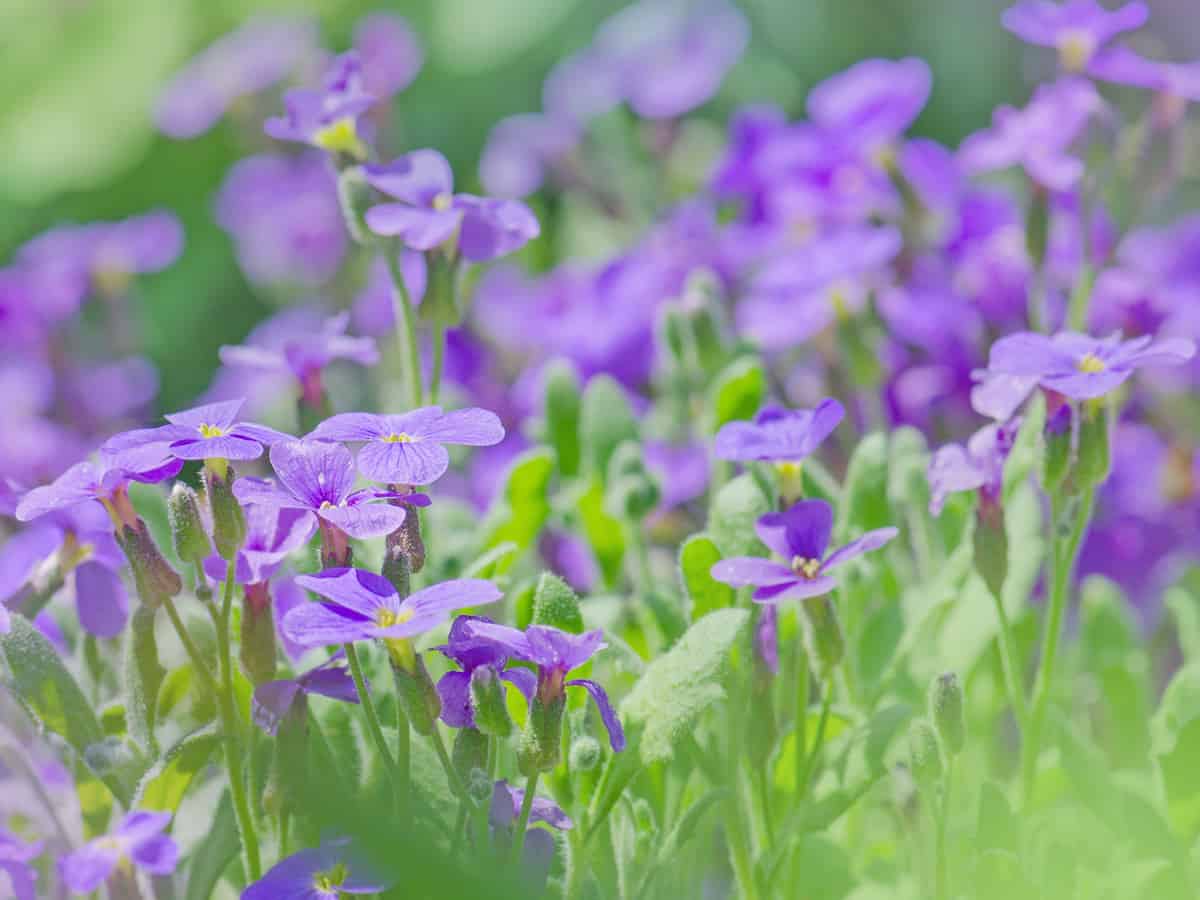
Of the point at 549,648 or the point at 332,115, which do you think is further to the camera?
the point at 332,115

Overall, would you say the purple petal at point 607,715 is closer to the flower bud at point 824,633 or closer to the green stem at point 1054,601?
the flower bud at point 824,633

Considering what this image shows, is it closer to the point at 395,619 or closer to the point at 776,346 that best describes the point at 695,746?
the point at 395,619

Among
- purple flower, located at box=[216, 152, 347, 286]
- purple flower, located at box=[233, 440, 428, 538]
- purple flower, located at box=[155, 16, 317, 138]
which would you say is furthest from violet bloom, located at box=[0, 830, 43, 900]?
purple flower, located at box=[155, 16, 317, 138]

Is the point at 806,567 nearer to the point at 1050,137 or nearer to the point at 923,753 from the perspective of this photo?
the point at 923,753

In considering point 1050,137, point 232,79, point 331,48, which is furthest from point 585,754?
point 331,48

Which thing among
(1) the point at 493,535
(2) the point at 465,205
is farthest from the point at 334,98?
(1) the point at 493,535

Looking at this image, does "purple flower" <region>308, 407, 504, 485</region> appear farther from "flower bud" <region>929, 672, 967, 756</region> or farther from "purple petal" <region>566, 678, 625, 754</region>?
"flower bud" <region>929, 672, 967, 756</region>
